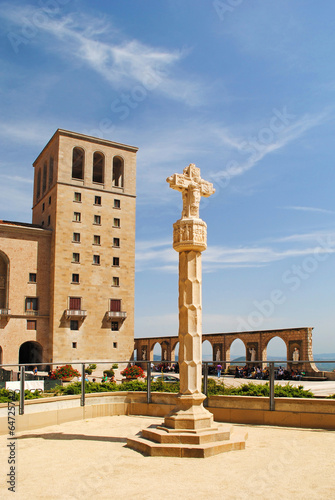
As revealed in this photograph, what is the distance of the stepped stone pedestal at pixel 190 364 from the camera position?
8.80 m

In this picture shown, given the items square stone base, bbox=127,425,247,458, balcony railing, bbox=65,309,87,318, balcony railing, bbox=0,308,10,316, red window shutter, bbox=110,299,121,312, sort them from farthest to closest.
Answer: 1. red window shutter, bbox=110,299,121,312
2. balcony railing, bbox=65,309,87,318
3. balcony railing, bbox=0,308,10,316
4. square stone base, bbox=127,425,247,458

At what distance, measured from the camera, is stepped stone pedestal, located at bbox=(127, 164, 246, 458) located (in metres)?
8.80

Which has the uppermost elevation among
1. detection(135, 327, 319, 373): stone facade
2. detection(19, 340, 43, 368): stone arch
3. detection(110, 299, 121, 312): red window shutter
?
detection(110, 299, 121, 312): red window shutter

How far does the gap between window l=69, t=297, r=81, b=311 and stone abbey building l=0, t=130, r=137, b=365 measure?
11cm

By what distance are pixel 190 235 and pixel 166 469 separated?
4772mm

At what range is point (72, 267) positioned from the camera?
51062 millimetres

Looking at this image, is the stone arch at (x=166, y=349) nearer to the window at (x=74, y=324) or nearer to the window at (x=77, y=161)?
the window at (x=74, y=324)

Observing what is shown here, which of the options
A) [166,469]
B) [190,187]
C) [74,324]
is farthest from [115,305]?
[166,469]

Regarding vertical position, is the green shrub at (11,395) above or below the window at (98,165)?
below

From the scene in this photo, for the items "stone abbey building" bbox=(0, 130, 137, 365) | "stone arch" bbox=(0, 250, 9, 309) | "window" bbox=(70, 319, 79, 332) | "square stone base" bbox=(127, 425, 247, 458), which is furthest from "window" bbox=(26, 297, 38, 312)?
"square stone base" bbox=(127, 425, 247, 458)

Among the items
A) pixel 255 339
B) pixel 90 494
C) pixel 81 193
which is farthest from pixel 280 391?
pixel 81 193

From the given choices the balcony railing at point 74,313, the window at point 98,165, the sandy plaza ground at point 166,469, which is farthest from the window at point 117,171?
Answer: the sandy plaza ground at point 166,469

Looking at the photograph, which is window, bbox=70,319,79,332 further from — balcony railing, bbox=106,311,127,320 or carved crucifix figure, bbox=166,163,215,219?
carved crucifix figure, bbox=166,163,215,219

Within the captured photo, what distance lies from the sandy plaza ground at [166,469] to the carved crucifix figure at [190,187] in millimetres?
5163
